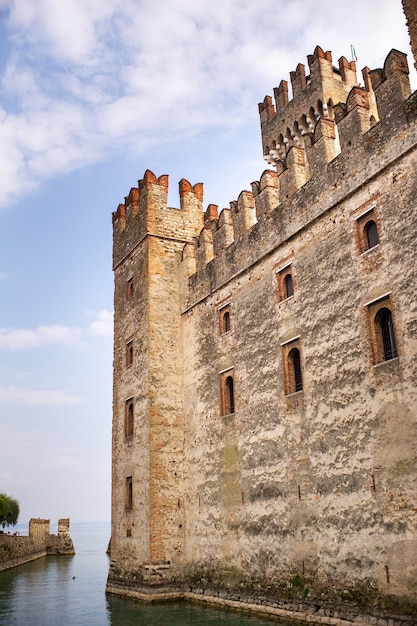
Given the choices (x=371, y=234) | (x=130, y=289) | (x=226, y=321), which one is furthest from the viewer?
(x=130, y=289)

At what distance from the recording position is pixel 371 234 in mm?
11859

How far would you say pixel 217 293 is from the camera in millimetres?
17391

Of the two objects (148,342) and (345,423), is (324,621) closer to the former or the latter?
(345,423)

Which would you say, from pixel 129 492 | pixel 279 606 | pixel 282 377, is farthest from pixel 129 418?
pixel 279 606

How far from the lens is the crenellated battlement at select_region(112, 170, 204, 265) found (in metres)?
20.2

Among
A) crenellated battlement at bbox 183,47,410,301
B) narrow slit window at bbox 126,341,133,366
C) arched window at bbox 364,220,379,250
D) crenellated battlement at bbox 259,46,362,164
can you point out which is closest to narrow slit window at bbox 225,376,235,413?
crenellated battlement at bbox 183,47,410,301

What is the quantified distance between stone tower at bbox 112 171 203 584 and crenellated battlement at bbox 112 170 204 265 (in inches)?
1.4

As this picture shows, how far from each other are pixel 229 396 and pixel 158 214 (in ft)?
23.9

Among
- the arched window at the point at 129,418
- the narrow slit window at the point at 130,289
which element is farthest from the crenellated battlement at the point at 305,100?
the arched window at the point at 129,418

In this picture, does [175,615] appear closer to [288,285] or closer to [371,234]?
[288,285]

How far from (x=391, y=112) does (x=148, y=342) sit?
10175mm

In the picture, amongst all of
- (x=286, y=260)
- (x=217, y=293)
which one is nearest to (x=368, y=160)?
(x=286, y=260)

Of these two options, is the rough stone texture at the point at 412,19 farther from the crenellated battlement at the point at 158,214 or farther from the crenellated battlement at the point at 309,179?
the crenellated battlement at the point at 158,214

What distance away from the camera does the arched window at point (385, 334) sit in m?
11.0
